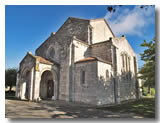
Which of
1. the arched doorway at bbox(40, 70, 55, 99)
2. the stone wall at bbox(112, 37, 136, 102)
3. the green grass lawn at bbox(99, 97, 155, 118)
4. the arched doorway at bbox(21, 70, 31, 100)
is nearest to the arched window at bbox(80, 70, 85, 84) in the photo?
the green grass lawn at bbox(99, 97, 155, 118)

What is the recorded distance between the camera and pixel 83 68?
10312mm

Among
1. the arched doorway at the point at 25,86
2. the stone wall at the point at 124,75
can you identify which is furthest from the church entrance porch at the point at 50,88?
the stone wall at the point at 124,75

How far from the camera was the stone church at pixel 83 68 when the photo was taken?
9696 mm

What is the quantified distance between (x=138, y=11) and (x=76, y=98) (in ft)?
25.9

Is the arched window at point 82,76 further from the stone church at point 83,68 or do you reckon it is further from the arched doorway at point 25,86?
the arched doorway at point 25,86

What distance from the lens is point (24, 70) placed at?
12617 mm

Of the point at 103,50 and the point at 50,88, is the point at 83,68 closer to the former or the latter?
the point at 103,50

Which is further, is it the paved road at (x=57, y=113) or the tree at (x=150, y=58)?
the tree at (x=150, y=58)

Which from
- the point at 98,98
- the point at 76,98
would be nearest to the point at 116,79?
the point at 98,98

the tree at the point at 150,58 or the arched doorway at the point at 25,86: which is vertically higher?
the tree at the point at 150,58

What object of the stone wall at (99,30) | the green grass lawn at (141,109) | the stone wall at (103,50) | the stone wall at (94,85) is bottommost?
the green grass lawn at (141,109)

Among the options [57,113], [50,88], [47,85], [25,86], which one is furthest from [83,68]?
[25,86]

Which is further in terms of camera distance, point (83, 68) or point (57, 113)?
point (83, 68)
